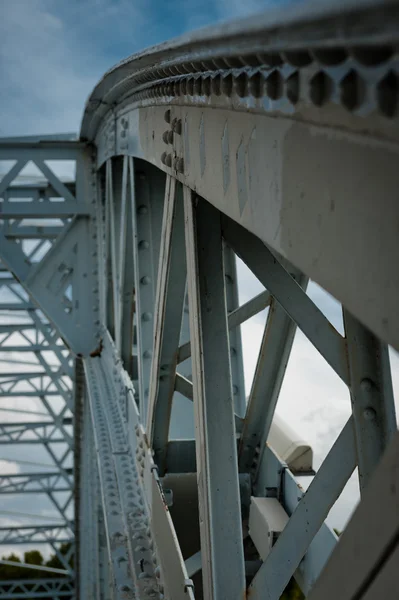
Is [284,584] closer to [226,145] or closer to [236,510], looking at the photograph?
[236,510]

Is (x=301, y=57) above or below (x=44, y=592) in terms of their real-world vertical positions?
above

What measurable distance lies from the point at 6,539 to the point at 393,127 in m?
18.5

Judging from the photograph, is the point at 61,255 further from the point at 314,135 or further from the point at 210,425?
the point at 314,135

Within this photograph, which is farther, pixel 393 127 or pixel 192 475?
pixel 192 475

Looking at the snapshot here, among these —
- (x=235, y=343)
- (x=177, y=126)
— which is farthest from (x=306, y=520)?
(x=235, y=343)

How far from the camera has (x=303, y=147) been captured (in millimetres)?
1436

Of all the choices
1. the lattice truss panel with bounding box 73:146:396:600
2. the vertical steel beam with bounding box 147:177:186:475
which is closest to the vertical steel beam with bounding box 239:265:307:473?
the lattice truss panel with bounding box 73:146:396:600

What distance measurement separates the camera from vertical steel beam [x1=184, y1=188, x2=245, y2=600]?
2.55 meters

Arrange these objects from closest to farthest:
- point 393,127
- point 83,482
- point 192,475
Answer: point 393,127
point 192,475
point 83,482

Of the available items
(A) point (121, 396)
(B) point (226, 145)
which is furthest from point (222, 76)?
(A) point (121, 396)

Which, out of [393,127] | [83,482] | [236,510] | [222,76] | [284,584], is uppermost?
[222,76]

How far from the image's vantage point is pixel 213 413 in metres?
2.63

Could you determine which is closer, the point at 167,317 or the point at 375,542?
the point at 375,542

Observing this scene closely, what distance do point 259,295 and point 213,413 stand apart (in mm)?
1189
